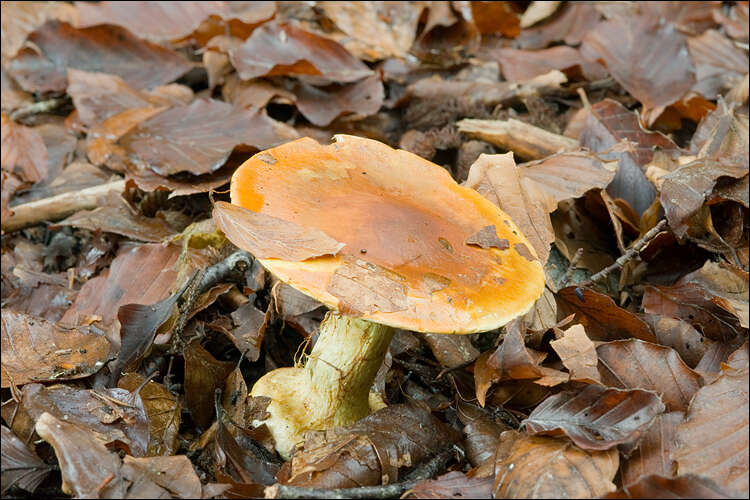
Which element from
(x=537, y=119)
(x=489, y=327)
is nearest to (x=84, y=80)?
(x=537, y=119)

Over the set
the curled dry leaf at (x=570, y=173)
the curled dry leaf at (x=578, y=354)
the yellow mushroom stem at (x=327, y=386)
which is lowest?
the yellow mushroom stem at (x=327, y=386)

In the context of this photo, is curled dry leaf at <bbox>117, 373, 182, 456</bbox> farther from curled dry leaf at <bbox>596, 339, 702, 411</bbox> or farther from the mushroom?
curled dry leaf at <bbox>596, 339, 702, 411</bbox>

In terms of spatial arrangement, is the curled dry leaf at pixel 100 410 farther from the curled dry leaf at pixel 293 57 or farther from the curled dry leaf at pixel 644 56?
the curled dry leaf at pixel 644 56

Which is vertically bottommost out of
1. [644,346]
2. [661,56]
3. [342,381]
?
[342,381]

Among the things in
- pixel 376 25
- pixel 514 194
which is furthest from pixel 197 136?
pixel 376 25

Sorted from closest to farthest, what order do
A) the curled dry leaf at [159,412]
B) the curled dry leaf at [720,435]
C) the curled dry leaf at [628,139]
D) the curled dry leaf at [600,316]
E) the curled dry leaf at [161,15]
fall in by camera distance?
the curled dry leaf at [720,435] < the curled dry leaf at [159,412] < the curled dry leaf at [600,316] < the curled dry leaf at [628,139] < the curled dry leaf at [161,15]

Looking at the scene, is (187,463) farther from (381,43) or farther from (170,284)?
(381,43)

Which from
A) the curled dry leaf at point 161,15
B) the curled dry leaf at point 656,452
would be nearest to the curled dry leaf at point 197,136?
the curled dry leaf at point 161,15
